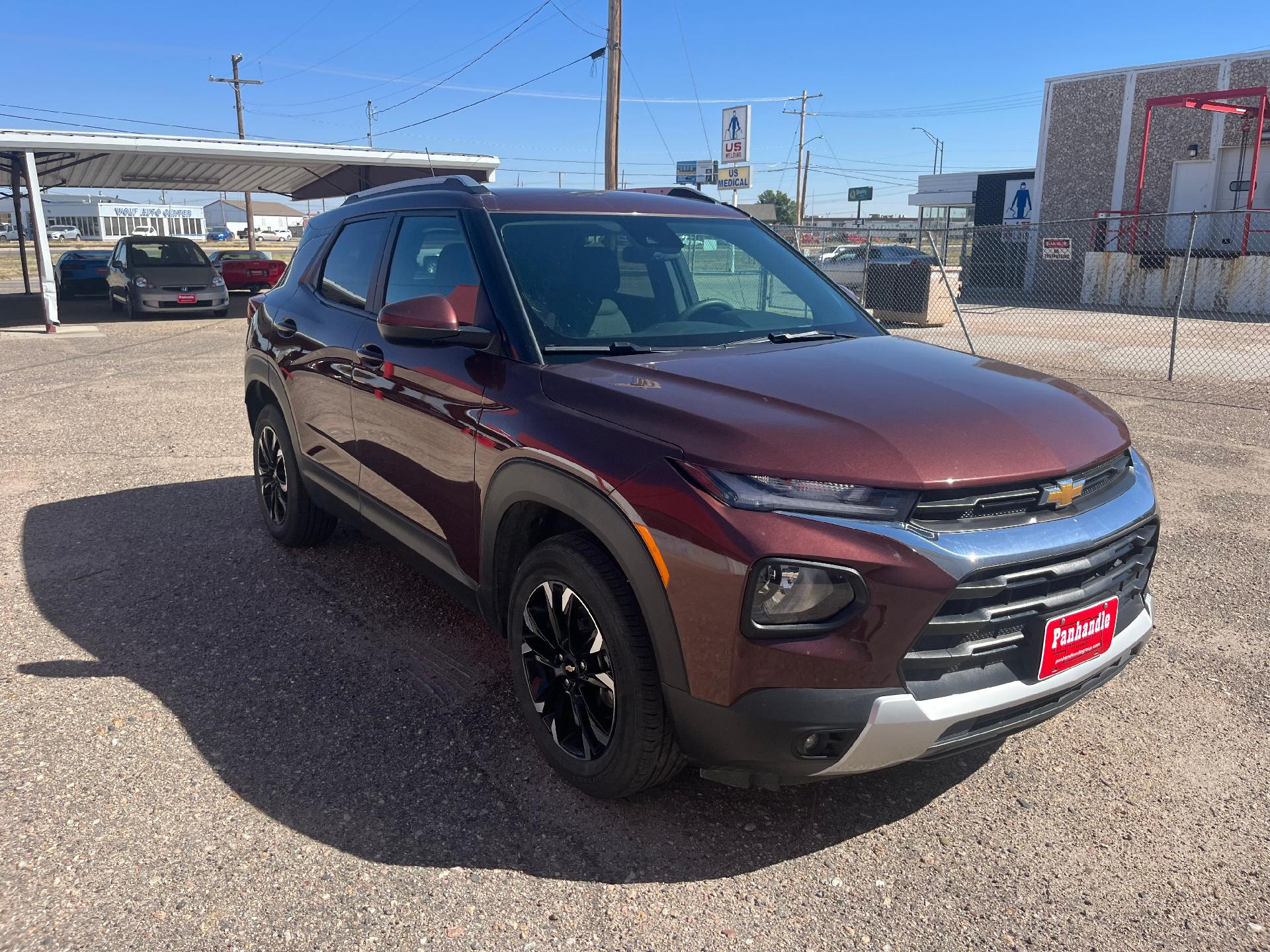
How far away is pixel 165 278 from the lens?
1969cm

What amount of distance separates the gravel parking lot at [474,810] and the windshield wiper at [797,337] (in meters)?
1.56

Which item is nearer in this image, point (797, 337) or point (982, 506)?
point (982, 506)

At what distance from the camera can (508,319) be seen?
10.9 ft

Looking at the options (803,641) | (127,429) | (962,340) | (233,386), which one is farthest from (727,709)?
(962,340)

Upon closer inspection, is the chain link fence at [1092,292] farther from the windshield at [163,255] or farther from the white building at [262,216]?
the white building at [262,216]

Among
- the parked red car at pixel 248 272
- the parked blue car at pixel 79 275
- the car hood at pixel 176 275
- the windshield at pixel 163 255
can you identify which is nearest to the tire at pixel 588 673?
the car hood at pixel 176 275

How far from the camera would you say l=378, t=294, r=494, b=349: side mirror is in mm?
3225

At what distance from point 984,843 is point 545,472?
170cm

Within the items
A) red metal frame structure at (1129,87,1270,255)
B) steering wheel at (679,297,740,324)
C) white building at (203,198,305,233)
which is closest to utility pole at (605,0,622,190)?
red metal frame structure at (1129,87,1270,255)

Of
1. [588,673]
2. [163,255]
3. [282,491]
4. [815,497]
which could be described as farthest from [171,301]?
[815,497]

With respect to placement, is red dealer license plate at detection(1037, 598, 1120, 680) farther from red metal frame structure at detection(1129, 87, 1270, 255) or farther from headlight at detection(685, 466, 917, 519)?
red metal frame structure at detection(1129, 87, 1270, 255)

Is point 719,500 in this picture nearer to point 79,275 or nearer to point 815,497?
point 815,497

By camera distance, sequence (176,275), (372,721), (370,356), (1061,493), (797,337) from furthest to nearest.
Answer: (176,275), (370,356), (797,337), (372,721), (1061,493)

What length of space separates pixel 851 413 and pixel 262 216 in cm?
13754
